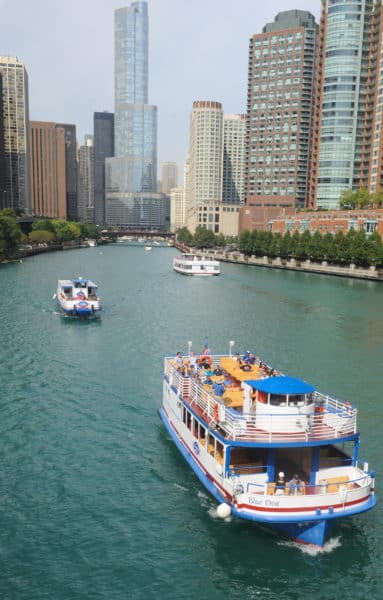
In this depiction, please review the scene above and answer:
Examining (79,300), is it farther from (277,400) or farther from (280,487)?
(280,487)

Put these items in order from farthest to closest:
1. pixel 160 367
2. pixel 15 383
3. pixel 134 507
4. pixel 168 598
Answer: pixel 160 367 < pixel 15 383 < pixel 134 507 < pixel 168 598

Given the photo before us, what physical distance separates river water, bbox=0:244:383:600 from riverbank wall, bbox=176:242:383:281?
6039cm

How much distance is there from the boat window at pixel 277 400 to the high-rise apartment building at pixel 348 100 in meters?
159

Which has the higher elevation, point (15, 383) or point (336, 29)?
point (336, 29)

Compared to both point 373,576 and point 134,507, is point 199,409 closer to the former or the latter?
point 134,507

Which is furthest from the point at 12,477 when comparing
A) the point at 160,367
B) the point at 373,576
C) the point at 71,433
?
the point at 160,367

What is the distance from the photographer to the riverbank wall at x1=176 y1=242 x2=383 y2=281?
115 meters

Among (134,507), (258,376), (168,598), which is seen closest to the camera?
(168,598)

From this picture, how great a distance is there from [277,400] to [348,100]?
17377 centimetres

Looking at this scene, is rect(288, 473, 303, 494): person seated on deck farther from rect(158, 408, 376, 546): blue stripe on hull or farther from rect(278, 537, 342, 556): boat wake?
rect(278, 537, 342, 556): boat wake

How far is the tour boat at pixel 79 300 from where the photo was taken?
60.1 metres

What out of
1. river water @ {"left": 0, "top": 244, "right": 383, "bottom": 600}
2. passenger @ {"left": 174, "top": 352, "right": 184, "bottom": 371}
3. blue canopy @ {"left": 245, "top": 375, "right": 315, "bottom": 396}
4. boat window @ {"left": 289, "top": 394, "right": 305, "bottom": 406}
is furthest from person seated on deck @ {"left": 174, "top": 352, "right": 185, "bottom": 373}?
boat window @ {"left": 289, "top": 394, "right": 305, "bottom": 406}

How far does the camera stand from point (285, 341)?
5244 cm

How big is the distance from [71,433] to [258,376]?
10.9m
